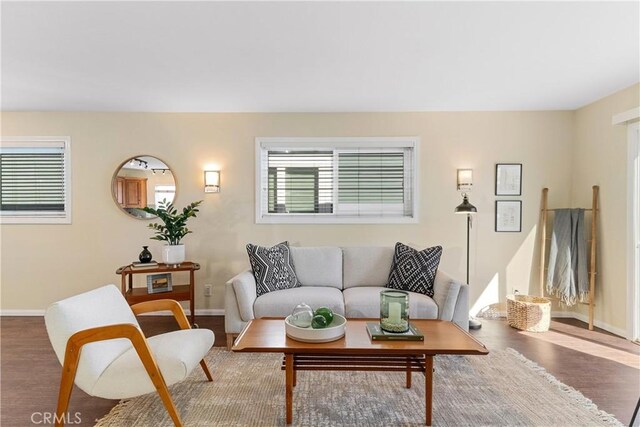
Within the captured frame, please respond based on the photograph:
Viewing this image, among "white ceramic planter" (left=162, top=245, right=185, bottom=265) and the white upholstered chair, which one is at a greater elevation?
"white ceramic planter" (left=162, top=245, right=185, bottom=265)

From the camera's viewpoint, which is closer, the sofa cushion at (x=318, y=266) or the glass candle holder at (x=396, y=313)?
the glass candle holder at (x=396, y=313)

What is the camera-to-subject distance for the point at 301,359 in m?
2.05

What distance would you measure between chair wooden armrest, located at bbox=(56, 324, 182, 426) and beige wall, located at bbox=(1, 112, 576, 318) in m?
2.20

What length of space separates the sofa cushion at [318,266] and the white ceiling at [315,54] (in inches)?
63.9

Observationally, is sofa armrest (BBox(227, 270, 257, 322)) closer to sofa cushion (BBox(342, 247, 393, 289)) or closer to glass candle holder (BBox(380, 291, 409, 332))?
sofa cushion (BBox(342, 247, 393, 289))

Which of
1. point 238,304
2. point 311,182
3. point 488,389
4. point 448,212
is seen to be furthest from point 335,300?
point 448,212

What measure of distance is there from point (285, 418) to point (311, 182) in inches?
103

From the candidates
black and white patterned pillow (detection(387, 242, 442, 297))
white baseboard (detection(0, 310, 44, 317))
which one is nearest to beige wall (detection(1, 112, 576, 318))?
white baseboard (detection(0, 310, 44, 317))

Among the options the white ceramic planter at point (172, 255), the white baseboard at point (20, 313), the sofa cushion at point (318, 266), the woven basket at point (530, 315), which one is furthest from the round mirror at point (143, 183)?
the woven basket at point (530, 315)

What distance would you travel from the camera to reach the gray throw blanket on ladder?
3.51m

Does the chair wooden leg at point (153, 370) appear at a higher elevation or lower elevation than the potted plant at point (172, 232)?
lower

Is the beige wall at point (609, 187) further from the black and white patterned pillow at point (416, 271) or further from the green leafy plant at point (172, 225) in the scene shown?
the green leafy plant at point (172, 225)

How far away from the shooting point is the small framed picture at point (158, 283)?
3400 millimetres

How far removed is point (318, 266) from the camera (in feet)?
11.5
